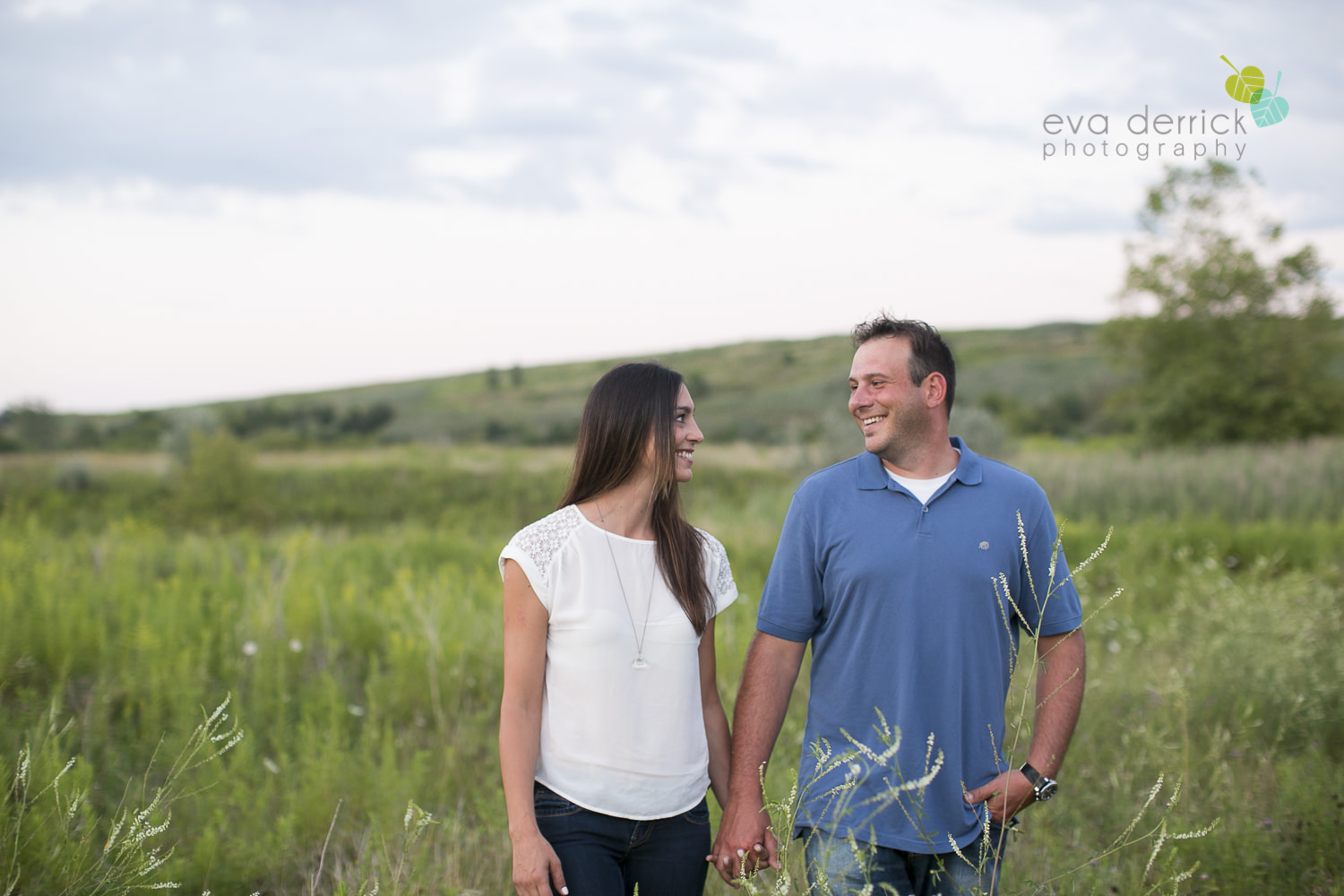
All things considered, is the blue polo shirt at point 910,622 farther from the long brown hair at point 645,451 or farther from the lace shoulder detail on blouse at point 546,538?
the lace shoulder detail on blouse at point 546,538

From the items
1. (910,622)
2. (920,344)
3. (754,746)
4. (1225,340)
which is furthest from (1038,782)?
(1225,340)

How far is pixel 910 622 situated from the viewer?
2326 mm

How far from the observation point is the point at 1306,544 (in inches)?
395

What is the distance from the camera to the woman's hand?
1.99 meters

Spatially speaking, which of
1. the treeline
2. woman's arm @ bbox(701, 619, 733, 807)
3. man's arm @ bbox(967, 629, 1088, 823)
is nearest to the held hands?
man's arm @ bbox(967, 629, 1088, 823)

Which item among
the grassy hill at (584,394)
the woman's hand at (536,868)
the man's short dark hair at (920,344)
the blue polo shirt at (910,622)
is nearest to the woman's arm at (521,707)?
the woman's hand at (536,868)

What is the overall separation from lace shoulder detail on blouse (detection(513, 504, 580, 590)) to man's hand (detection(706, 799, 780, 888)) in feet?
2.82

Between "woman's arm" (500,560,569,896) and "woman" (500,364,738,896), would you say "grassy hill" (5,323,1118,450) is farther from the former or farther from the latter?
"woman's arm" (500,560,569,896)

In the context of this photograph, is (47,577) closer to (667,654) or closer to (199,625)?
(199,625)

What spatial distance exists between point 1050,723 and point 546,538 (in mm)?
1574

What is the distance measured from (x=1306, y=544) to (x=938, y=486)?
1024 cm

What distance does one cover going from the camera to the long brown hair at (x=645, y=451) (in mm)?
2297

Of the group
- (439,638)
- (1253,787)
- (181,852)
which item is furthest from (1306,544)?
(181,852)

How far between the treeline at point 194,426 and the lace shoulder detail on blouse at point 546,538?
94.8ft
